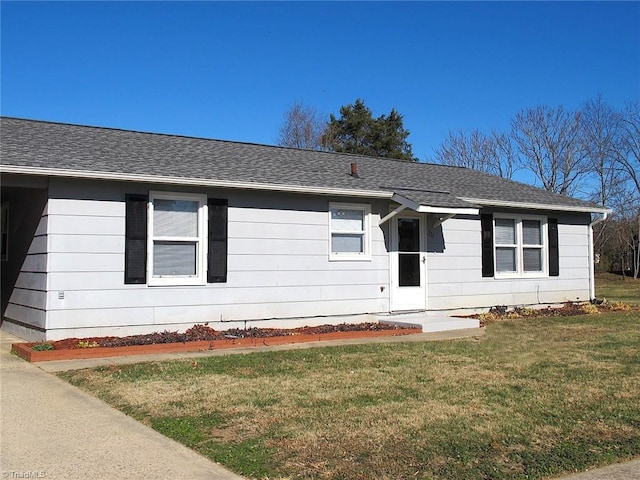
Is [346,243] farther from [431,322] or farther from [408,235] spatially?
[431,322]

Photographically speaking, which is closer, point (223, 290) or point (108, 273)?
point (108, 273)

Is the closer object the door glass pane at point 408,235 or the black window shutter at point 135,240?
the black window shutter at point 135,240

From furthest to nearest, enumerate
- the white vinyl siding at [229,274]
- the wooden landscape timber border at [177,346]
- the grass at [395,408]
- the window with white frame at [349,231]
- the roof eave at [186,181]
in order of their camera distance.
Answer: the window with white frame at [349,231], the white vinyl siding at [229,274], the roof eave at [186,181], the wooden landscape timber border at [177,346], the grass at [395,408]

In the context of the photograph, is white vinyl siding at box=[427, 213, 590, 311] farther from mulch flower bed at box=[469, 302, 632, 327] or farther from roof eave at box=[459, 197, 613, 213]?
roof eave at box=[459, 197, 613, 213]

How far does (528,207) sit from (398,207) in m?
3.68

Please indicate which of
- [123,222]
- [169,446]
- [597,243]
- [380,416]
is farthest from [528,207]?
[597,243]

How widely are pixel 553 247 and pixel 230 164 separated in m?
8.51

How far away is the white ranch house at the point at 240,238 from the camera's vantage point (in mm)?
9992

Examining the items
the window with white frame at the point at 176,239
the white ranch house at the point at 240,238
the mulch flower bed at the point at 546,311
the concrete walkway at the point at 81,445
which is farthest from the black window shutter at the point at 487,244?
the concrete walkway at the point at 81,445

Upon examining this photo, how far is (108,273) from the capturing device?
33.3 feet

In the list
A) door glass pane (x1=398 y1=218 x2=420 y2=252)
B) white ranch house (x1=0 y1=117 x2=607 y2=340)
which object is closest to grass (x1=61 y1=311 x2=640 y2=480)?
white ranch house (x1=0 y1=117 x2=607 y2=340)

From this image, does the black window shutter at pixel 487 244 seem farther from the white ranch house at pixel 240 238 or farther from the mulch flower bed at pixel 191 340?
the mulch flower bed at pixel 191 340

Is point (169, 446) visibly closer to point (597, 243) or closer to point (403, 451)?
point (403, 451)

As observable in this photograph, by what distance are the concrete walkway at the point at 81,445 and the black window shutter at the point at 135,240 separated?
335cm
